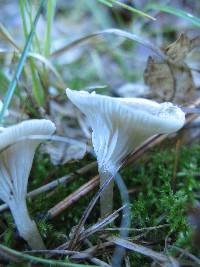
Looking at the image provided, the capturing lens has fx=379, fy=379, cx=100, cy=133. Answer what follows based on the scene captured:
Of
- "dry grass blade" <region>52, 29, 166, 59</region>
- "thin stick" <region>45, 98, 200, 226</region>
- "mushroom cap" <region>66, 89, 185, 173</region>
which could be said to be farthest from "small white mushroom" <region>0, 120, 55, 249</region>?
"dry grass blade" <region>52, 29, 166, 59</region>

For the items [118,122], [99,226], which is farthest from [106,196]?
[118,122]

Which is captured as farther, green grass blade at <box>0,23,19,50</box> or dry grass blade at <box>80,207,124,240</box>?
green grass blade at <box>0,23,19,50</box>

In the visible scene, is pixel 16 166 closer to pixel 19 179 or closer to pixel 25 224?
pixel 19 179

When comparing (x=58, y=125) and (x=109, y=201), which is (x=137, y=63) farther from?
(x=109, y=201)

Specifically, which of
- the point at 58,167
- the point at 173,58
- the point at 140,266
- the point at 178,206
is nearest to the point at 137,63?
the point at 173,58

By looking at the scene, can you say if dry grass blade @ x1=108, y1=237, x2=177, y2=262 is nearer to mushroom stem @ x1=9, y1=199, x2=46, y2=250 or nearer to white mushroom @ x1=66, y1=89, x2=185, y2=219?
white mushroom @ x1=66, y1=89, x2=185, y2=219

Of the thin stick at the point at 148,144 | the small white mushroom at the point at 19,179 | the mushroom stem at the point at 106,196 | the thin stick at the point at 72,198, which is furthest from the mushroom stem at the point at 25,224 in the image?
the thin stick at the point at 148,144
